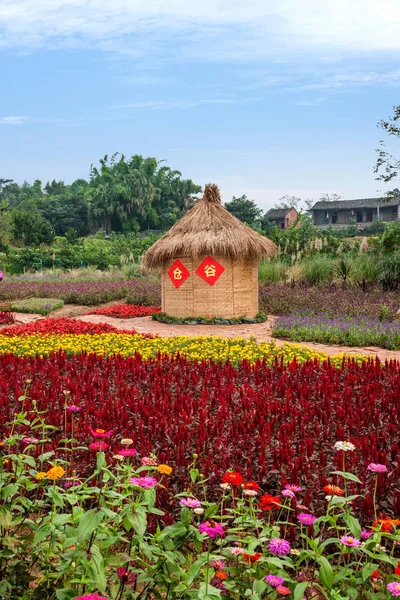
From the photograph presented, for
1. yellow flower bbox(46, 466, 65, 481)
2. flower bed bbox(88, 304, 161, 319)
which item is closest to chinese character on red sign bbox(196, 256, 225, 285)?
flower bed bbox(88, 304, 161, 319)

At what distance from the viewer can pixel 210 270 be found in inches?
536

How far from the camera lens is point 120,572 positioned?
81.3 inches

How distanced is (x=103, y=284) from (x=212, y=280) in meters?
8.68

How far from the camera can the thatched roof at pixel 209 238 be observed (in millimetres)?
13398

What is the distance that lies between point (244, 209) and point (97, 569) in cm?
5274

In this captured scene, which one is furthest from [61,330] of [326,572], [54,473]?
[326,572]

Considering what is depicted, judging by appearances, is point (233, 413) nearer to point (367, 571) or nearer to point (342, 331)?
point (367, 571)

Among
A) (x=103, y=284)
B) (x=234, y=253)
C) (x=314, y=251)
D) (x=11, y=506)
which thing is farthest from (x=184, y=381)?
(x=314, y=251)

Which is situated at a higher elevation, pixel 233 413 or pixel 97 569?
pixel 97 569

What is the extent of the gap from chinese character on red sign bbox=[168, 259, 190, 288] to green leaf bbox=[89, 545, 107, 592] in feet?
38.3

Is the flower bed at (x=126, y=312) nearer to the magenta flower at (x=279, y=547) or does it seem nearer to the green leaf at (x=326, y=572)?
the magenta flower at (x=279, y=547)

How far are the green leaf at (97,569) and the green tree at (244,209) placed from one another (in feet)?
171

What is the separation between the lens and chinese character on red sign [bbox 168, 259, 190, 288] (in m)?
13.8

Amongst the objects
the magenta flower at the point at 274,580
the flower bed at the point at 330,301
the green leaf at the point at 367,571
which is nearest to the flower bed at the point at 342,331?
the flower bed at the point at 330,301
